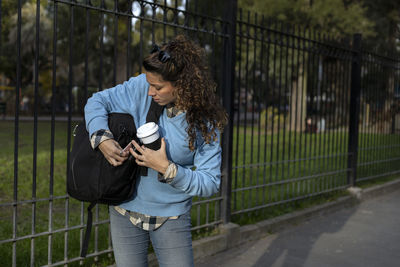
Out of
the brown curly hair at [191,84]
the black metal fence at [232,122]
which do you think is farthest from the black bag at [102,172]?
the black metal fence at [232,122]

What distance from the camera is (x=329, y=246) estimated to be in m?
4.92

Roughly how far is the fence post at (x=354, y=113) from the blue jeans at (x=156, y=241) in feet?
18.6

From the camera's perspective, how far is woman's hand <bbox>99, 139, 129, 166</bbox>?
195 cm

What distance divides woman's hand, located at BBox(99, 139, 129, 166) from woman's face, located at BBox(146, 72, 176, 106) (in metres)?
0.29

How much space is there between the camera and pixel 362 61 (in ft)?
24.5

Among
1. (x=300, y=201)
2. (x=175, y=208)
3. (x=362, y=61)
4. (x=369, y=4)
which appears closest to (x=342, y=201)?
(x=300, y=201)

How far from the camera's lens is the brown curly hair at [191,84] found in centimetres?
201

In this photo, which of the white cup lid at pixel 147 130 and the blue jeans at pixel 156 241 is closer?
the white cup lid at pixel 147 130

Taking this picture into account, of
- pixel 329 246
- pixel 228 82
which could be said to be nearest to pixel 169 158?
pixel 228 82

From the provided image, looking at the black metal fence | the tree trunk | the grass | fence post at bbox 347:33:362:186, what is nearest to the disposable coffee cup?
the black metal fence

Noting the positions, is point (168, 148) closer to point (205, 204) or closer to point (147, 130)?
point (147, 130)

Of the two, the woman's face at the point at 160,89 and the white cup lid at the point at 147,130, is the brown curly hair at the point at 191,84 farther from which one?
the white cup lid at the point at 147,130

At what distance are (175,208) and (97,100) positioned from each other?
661 mm

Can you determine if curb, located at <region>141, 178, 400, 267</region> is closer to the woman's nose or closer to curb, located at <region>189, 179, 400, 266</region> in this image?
curb, located at <region>189, 179, 400, 266</region>
